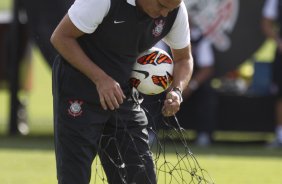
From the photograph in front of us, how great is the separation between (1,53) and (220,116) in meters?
4.09

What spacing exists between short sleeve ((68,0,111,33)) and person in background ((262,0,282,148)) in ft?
23.1

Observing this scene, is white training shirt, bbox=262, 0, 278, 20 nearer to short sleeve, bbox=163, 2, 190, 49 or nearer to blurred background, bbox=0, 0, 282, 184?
blurred background, bbox=0, 0, 282, 184

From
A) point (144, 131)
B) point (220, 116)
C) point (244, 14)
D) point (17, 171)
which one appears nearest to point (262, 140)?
point (220, 116)

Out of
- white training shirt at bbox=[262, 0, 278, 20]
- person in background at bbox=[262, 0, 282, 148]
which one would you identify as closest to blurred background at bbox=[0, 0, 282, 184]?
person in background at bbox=[262, 0, 282, 148]

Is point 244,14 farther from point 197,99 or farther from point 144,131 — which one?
point 144,131

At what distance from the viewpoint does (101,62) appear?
5.70 meters

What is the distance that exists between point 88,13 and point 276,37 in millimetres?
7205

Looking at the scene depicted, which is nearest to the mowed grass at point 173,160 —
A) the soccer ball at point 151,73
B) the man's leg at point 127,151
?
the man's leg at point 127,151

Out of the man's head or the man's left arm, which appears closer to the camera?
the man's head

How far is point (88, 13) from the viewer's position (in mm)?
5441

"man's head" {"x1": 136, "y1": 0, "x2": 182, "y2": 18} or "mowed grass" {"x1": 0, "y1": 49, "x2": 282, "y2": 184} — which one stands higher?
"man's head" {"x1": 136, "y1": 0, "x2": 182, "y2": 18}

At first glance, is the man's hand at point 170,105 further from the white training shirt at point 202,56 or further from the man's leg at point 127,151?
the white training shirt at point 202,56

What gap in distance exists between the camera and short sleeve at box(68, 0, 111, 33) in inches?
214

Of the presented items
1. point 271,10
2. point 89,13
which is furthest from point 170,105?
point 271,10
